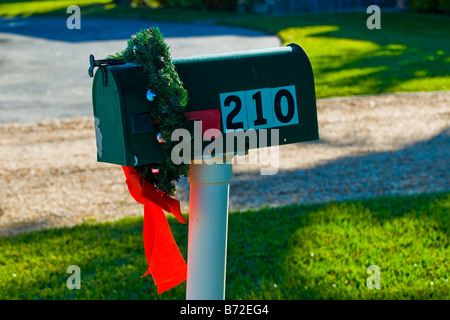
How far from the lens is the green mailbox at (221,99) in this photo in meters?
1.33

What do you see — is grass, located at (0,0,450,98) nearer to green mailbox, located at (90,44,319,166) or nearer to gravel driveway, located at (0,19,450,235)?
gravel driveway, located at (0,19,450,235)

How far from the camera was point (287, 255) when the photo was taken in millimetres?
3445

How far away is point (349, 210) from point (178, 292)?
1480 mm

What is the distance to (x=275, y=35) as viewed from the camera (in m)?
14.2

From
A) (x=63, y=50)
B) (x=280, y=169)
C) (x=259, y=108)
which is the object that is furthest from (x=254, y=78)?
(x=63, y=50)

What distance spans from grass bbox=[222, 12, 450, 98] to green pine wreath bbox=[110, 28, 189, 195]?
269 inches

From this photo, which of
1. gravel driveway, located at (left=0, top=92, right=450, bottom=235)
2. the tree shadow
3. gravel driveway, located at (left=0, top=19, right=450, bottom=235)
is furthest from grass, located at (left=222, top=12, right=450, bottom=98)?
the tree shadow

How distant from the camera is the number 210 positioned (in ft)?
4.62

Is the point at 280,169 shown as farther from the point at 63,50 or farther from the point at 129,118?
the point at 63,50

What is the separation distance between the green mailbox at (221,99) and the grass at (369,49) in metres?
6.70

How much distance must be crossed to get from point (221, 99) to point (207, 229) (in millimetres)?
326

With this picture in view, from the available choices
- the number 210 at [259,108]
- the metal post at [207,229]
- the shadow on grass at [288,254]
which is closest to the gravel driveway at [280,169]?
the shadow on grass at [288,254]

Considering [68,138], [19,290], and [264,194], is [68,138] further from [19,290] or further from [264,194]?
[19,290]

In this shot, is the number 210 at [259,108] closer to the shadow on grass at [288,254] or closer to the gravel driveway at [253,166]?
the shadow on grass at [288,254]
